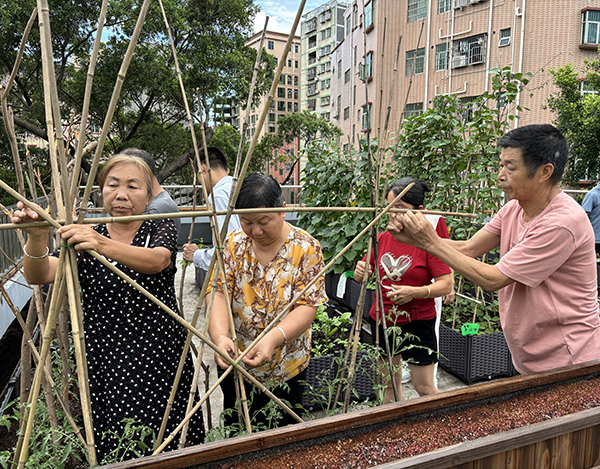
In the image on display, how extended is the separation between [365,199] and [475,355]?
6.26 ft

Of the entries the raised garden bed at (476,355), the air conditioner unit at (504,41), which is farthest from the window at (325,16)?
the raised garden bed at (476,355)

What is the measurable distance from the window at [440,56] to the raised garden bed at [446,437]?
1786 cm

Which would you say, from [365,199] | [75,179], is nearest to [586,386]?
[75,179]

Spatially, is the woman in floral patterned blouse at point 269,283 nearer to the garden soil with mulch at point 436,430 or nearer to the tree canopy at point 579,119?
the garden soil with mulch at point 436,430

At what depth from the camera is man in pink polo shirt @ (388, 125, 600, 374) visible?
1.37 m

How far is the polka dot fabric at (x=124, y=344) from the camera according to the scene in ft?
4.36

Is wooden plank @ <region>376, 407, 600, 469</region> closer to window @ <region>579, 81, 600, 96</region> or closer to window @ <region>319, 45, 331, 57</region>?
window @ <region>579, 81, 600, 96</region>

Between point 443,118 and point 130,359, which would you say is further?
point 443,118

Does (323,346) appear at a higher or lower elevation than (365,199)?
lower

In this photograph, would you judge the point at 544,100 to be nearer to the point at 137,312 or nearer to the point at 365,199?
the point at 365,199

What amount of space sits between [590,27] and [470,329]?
1621 cm

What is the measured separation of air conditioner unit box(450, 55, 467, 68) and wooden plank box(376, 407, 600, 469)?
17.5 m

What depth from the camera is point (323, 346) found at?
3.03 metres

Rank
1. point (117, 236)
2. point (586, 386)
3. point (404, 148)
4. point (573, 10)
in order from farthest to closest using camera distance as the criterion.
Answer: point (573, 10) < point (404, 148) < point (117, 236) < point (586, 386)
